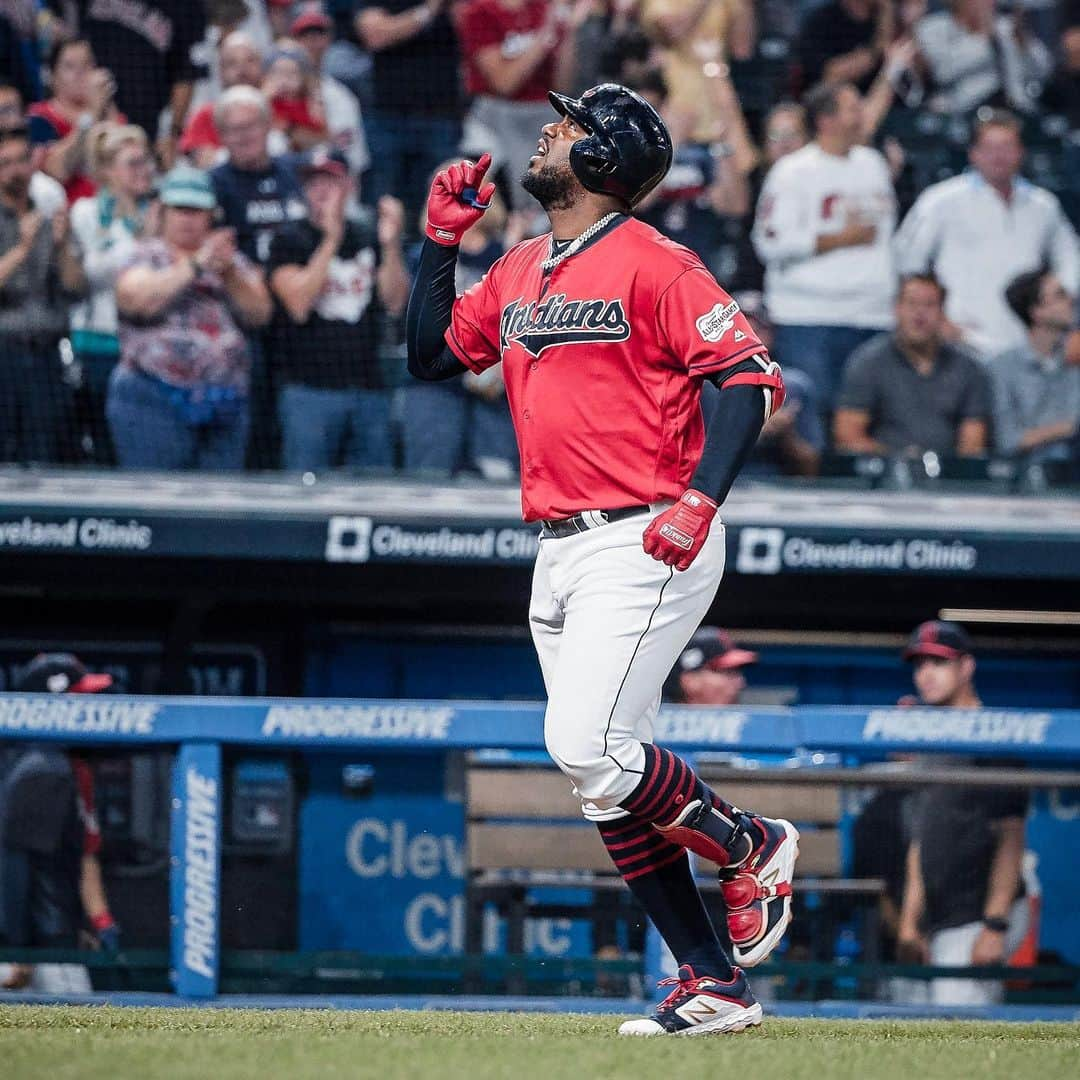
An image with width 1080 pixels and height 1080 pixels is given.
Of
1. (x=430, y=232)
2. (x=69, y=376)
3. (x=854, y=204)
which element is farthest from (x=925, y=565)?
(x=430, y=232)

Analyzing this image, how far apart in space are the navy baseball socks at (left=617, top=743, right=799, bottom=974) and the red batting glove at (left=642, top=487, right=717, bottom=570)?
0.41 metres

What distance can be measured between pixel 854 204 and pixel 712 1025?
221 inches

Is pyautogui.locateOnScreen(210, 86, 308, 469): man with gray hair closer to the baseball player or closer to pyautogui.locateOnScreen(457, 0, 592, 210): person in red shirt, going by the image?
pyautogui.locateOnScreen(457, 0, 592, 210): person in red shirt

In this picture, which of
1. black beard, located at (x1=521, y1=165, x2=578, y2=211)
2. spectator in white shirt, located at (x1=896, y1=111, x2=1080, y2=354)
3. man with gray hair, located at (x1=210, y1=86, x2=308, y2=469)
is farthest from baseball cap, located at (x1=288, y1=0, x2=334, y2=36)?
black beard, located at (x1=521, y1=165, x2=578, y2=211)

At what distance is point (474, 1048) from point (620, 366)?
1.23 metres

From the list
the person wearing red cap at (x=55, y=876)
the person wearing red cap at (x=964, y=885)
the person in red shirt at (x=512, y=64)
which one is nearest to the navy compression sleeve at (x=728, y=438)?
the person wearing red cap at (x=964, y=885)

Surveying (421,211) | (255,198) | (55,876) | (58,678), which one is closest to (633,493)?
(55,876)

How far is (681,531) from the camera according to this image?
121 inches

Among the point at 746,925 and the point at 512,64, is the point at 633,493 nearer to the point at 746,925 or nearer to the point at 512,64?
the point at 746,925

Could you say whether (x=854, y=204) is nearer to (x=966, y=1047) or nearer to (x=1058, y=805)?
(x=1058, y=805)

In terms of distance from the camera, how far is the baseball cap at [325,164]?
8.03 metres

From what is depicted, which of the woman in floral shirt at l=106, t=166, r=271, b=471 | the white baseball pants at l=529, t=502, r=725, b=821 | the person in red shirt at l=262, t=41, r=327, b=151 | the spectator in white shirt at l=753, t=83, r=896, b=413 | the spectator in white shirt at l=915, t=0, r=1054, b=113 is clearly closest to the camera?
the white baseball pants at l=529, t=502, r=725, b=821

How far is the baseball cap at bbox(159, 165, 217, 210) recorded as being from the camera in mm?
7516

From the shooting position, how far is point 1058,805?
16.3 ft
